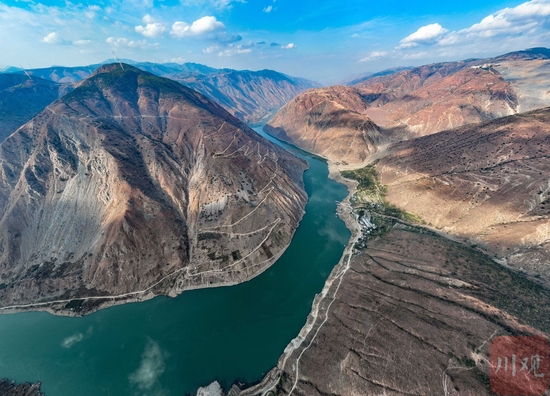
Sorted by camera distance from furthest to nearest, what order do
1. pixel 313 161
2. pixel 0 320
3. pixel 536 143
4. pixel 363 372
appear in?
pixel 313 161
pixel 536 143
pixel 0 320
pixel 363 372

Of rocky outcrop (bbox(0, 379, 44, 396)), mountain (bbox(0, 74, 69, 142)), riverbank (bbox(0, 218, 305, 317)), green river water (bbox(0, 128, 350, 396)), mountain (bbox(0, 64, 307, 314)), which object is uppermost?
mountain (bbox(0, 74, 69, 142))

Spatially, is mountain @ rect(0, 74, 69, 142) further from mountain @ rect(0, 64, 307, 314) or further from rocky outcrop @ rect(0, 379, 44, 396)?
rocky outcrop @ rect(0, 379, 44, 396)

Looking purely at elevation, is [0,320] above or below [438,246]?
below

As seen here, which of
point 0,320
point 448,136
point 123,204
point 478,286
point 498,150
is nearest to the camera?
→ point 478,286

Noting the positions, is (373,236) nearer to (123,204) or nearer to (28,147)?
(123,204)

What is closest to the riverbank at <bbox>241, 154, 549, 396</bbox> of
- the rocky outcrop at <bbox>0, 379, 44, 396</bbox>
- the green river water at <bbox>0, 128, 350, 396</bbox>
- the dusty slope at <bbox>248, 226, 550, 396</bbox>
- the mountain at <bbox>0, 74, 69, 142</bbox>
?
the dusty slope at <bbox>248, 226, 550, 396</bbox>

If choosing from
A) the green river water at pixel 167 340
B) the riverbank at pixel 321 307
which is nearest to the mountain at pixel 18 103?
the green river water at pixel 167 340

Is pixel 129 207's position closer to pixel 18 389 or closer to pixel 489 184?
pixel 18 389

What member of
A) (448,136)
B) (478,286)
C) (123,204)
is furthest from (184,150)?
(448,136)

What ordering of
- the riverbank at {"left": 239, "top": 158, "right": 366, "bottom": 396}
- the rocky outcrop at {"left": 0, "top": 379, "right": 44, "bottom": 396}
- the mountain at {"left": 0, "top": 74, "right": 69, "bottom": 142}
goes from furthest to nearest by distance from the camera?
the mountain at {"left": 0, "top": 74, "right": 69, "bottom": 142} → the rocky outcrop at {"left": 0, "top": 379, "right": 44, "bottom": 396} → the riverbank at {"left": 239, "top": 158, "right": 366, "bottom": 396}
